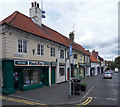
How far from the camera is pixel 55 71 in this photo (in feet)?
52.3

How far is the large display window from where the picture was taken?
11.5m

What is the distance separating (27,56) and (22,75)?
1.95m

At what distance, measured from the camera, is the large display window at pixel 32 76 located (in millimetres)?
11453

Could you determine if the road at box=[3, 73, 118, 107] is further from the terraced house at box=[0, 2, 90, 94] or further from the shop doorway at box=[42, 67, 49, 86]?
the shop doorway at box=[42, 67, 49, 86]

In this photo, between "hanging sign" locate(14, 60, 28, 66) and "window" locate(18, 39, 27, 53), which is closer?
"hanging sign" locate(14, 60, 28, 66)

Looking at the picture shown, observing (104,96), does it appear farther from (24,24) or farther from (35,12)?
(35,12)

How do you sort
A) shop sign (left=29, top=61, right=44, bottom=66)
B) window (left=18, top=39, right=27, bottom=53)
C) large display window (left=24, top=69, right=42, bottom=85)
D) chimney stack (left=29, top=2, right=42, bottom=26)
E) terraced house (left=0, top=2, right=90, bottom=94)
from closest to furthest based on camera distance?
1. terraced house (left=0, top=2, right=90, bottom=94)
2. window (left=18, top=39, right=27, bottom=53)
3. shop sign (left=29, top=61, right=44, bottom=66)
4. large display window (left=24, top=69, right=42, bottom=85)
5. chimney stack (left=29, top=2, right=42, bottom=26)

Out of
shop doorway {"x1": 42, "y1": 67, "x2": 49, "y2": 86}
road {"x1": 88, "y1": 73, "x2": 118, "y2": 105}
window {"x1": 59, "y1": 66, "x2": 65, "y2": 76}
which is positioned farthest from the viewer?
window {"x1": 59, "y1": 66, "x2": 65, "y2": 76}

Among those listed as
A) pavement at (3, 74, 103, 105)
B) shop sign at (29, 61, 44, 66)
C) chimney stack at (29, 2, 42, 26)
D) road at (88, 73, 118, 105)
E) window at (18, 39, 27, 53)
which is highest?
chimney stack at (29, 2, 42, 26)

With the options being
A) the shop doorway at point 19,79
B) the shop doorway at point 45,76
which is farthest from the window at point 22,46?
the shop doorway at point 45,76

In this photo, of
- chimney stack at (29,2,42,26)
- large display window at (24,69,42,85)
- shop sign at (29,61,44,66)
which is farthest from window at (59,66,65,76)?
chimney stack at (29,2,42,26)

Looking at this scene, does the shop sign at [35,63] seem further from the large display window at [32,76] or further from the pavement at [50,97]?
the pavement at [50,97]

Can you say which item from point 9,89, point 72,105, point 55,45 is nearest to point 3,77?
point 9,89

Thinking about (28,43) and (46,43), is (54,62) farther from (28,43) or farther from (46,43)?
(28,43)
